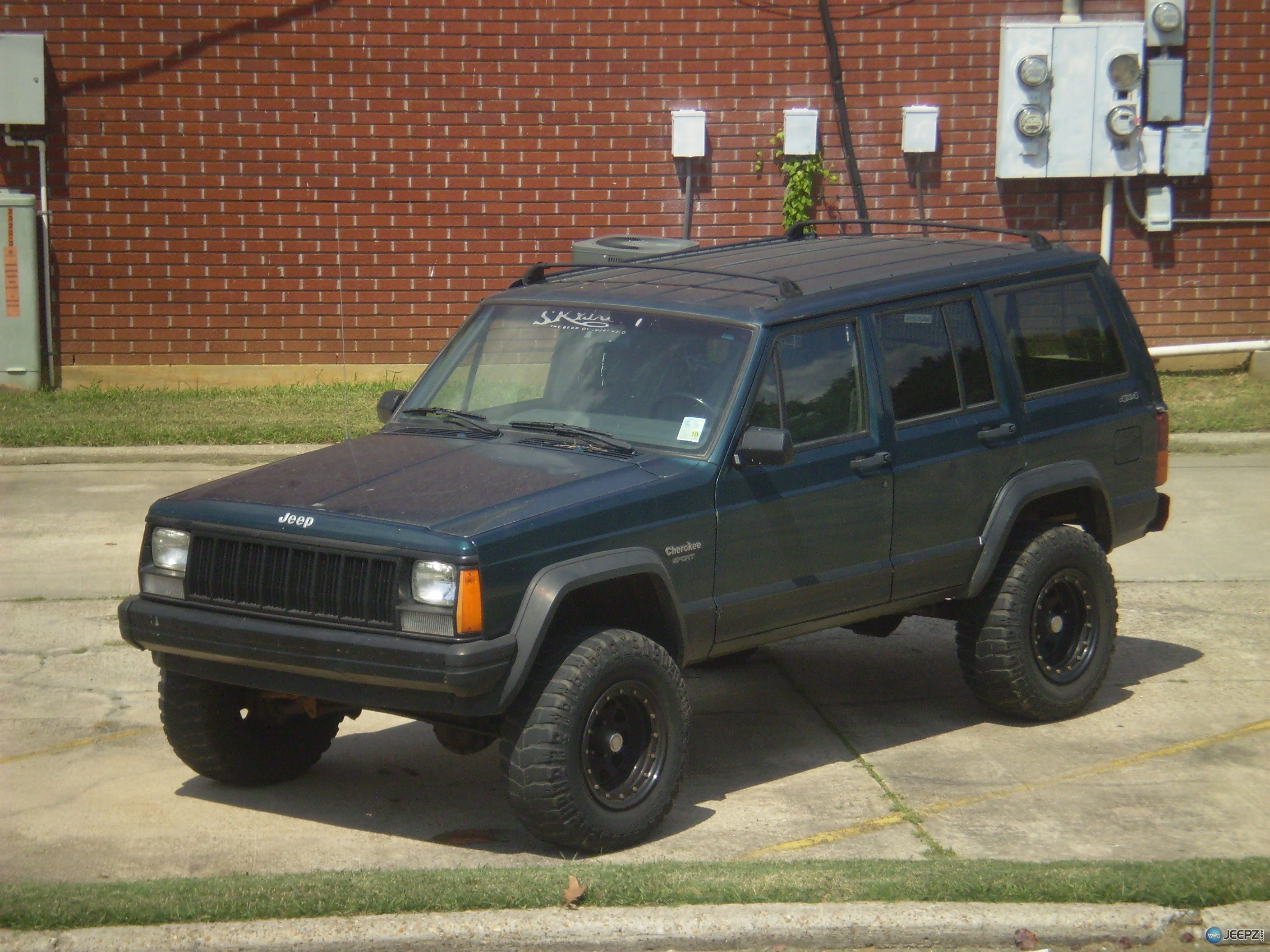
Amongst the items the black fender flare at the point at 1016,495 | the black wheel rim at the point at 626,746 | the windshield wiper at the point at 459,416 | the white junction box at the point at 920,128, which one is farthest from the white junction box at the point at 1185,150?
the black wheel rim at the point at 626,746

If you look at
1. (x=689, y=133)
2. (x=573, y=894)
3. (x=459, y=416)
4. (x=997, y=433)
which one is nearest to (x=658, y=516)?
(x=459, y=416)

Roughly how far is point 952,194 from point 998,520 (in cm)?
950

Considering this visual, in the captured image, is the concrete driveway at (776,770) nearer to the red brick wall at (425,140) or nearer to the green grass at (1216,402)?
the green grass at (1216,402)

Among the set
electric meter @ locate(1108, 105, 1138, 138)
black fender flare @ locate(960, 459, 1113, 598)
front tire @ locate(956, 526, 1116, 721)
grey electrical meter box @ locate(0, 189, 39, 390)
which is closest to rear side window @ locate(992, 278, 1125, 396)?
black fender flare @ locate(960, 459, 1113, 598)

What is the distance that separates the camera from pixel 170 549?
210 inches

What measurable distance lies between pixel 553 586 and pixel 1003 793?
2.06 meters

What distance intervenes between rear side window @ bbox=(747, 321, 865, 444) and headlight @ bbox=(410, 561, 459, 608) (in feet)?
4.69

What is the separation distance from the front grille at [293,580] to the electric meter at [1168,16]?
1234 centimetres

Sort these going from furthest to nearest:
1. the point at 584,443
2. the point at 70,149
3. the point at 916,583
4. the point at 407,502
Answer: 1. the point at 70,149
2. the point at 916,583
3. the point at 584,443
4. the point at 407,502

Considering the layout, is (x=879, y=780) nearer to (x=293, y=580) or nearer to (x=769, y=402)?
Result: (x=769, y=402)

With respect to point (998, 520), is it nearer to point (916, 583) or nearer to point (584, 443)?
point (916, 583)

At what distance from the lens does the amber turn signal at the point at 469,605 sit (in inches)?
187

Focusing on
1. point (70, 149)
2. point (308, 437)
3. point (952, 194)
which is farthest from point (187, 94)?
point (952, 194)

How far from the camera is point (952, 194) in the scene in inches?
602
